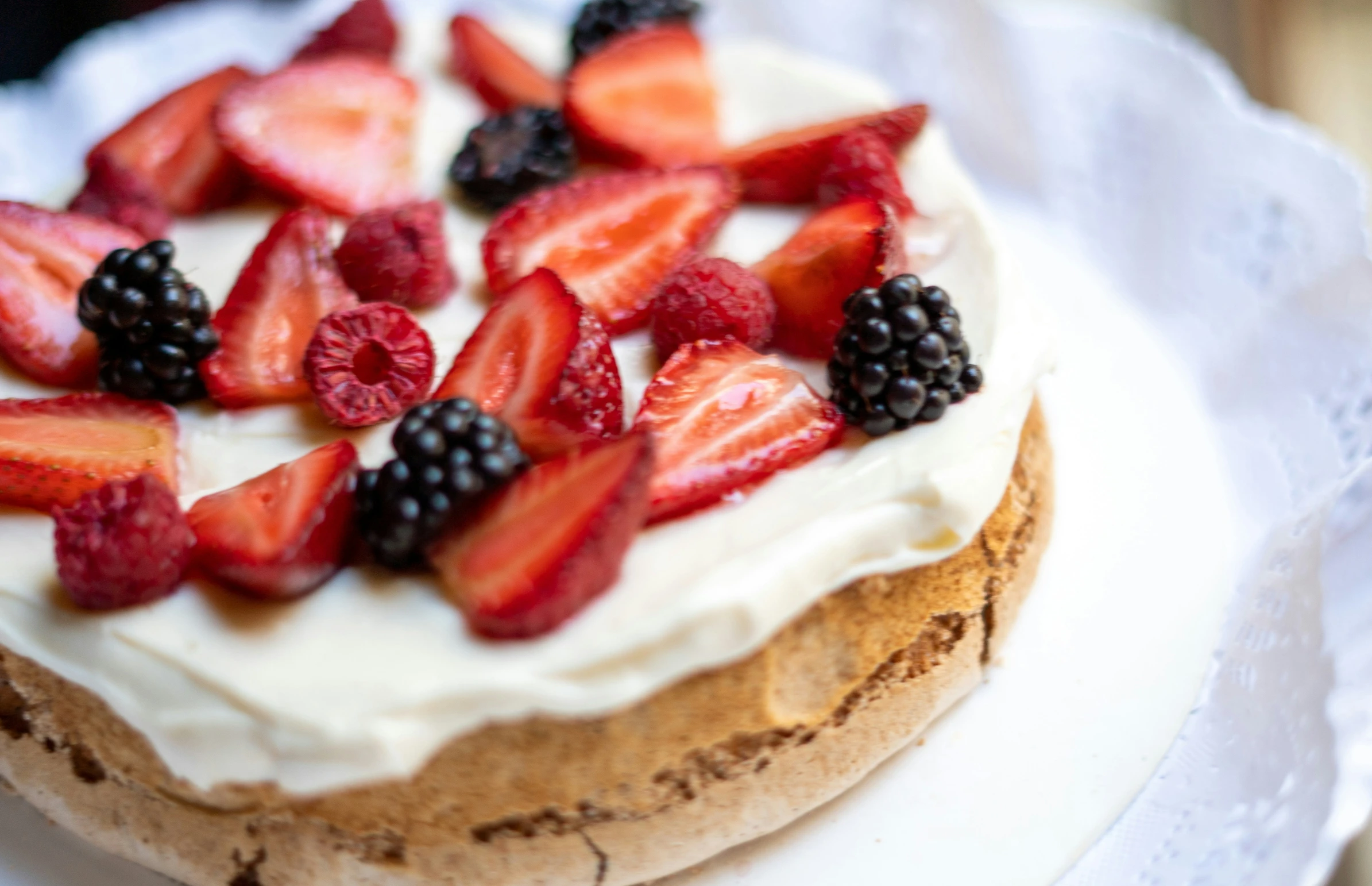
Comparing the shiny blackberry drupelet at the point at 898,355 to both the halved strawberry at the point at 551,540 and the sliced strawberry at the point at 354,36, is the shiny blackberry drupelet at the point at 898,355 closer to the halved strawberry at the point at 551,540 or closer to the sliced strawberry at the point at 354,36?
the halved strawberry at the point at 551,540

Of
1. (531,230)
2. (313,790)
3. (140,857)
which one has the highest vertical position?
(531,230)

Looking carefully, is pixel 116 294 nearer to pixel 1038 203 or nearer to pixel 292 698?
pixel 292 698

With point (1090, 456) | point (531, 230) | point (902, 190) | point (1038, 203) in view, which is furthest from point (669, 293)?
point (1038, 203)

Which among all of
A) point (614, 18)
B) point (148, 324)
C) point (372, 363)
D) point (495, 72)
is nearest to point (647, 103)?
point (614, 18)

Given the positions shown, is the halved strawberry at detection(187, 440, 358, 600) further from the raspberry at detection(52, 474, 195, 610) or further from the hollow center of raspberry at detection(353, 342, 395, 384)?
the hollow center of raspberry at detection(353, 342, 395, 384)

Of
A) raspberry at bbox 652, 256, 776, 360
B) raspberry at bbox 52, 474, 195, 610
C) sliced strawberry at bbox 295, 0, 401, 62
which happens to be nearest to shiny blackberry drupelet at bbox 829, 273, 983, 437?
raspberry at bbox 652, 256, 776, 360

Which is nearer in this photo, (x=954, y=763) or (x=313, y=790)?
(x=313, y=790)

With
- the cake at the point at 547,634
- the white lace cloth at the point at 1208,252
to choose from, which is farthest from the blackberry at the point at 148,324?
the white lace cloth at the point at 1208,252
